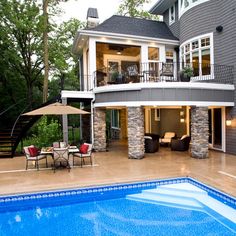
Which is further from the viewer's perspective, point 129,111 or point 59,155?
point 129,111

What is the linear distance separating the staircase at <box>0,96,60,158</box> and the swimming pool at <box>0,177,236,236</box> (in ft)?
23.9

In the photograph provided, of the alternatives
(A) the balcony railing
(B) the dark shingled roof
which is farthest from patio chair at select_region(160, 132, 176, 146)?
(B) the dark shingled roof

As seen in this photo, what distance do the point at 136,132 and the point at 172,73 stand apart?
4052mm

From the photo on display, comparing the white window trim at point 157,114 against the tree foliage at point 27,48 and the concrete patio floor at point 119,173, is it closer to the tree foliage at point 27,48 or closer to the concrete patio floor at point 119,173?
the concrete patio floor at point 119,173

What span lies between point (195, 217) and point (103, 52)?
14.4 m

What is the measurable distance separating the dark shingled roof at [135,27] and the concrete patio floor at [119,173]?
324 inches

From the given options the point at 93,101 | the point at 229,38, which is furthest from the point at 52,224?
the point at 229,38

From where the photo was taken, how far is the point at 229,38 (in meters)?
13.0

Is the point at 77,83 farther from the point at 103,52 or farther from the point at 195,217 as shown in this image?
the point at 195,217

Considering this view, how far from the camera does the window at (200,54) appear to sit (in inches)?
565

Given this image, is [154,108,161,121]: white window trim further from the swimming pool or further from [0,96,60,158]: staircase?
A: the swimming pool

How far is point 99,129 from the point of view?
14789 millimetres

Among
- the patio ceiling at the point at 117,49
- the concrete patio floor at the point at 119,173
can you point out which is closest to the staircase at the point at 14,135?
the concrete patio floor at the point at 119,173

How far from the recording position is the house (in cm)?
1217
